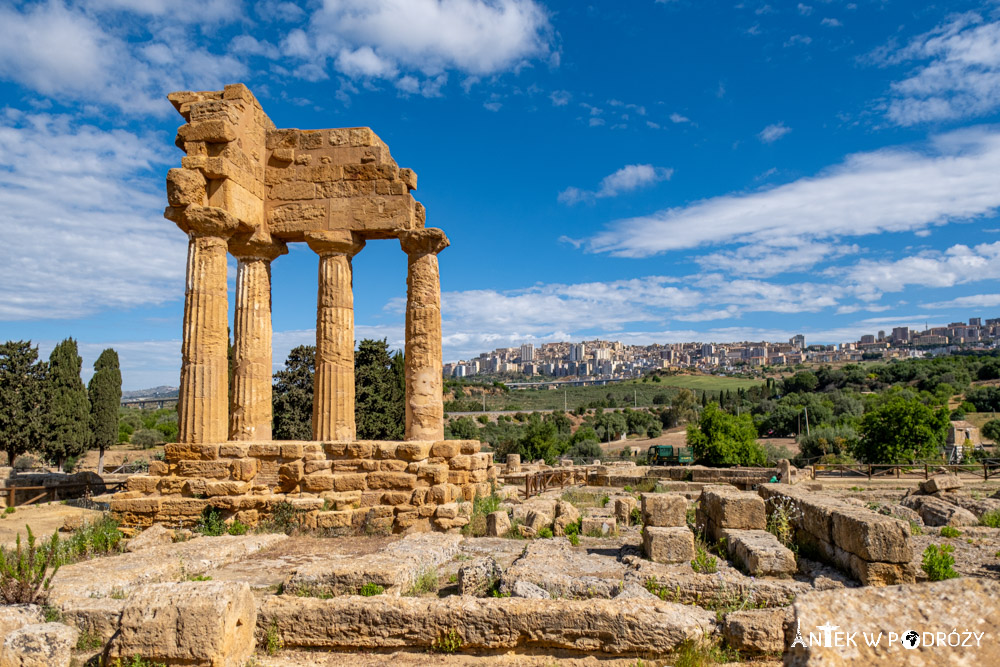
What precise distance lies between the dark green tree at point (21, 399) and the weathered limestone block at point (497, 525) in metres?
30.4

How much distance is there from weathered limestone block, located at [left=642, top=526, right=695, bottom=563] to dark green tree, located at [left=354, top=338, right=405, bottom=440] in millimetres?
24998

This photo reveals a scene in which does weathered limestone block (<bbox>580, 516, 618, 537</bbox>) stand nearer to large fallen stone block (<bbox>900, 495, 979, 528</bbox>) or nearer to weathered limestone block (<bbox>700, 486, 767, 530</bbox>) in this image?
weathered limestone block (<bbox>700, 486, 767, 530</bbox>)

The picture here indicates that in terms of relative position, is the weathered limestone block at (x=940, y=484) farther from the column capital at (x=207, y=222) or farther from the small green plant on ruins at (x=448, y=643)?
the column capital at (x=207, y=222)

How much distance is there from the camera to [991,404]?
56438mm

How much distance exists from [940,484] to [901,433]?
18592 millimetres

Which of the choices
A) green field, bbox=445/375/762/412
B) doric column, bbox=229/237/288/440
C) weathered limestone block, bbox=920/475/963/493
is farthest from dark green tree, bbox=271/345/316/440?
green field, bbox=445/375/762/412

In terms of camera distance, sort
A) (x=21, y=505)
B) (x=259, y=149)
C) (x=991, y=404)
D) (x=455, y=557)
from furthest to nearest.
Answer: (x=991, y=404)
(x=21, y=505)
(x=259, y=149)
(x=455, y=557)

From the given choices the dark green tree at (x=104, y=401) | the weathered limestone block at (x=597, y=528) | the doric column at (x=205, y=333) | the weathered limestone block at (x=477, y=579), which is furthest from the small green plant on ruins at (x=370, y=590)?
the dark green tree at (x=104, y=401)

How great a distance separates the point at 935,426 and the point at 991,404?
3276cm

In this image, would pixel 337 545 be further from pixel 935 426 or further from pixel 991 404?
pixel 991 404

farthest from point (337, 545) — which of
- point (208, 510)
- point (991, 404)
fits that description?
point (991, 404)

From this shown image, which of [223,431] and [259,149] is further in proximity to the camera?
[259,149]

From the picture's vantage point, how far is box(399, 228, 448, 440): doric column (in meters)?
12.6

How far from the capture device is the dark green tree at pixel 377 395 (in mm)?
31422
